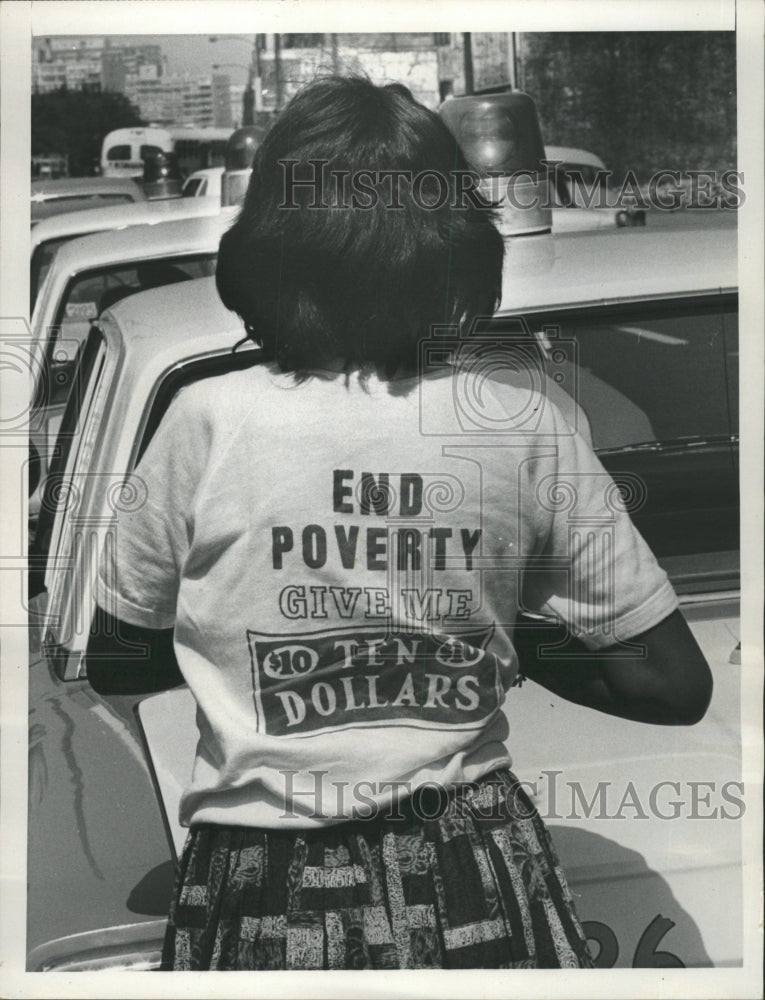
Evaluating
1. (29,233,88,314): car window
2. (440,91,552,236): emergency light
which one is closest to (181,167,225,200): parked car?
(29,233,88,314): car window

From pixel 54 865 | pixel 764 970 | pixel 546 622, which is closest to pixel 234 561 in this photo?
pixel 546 622

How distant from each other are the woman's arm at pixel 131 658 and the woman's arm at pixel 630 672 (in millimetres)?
667

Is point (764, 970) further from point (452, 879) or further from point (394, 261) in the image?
point (394, 261)

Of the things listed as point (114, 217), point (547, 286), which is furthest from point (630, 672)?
point (114, 217)

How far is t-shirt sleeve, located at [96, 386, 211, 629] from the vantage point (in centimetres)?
195

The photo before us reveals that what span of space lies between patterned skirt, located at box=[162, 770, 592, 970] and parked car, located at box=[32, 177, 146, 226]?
1.26m

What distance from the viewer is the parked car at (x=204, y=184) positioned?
2.12 m

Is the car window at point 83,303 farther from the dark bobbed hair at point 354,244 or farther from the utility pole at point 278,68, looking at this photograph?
the utility pole at point 278,68

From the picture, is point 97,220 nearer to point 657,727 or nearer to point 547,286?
point 547,286

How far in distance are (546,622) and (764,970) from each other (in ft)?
2.89

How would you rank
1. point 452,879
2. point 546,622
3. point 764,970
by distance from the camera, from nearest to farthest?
point 452,879 → point 546,622 → point 764,970

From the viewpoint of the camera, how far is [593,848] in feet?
6.96

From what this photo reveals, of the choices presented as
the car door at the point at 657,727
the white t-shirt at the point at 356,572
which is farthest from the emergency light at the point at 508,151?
the white t-shirt at the point at 356,572

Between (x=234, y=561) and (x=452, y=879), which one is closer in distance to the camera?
(x=452, y=879)
